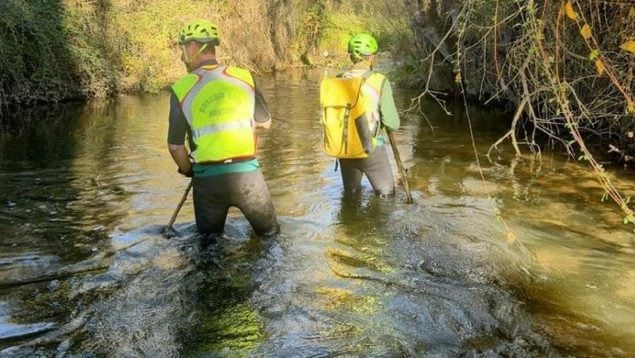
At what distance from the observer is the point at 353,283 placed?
5.75 m

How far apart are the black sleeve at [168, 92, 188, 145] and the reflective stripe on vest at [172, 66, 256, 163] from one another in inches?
1.8

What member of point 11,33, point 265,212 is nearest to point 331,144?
point 265,212

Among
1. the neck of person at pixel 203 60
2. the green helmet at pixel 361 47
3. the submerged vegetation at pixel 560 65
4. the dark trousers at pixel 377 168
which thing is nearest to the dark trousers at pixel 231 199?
the neck of person at pixel 203 60

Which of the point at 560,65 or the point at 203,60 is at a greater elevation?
the point at 203,60

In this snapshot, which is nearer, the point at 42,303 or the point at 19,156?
the point at 42,303

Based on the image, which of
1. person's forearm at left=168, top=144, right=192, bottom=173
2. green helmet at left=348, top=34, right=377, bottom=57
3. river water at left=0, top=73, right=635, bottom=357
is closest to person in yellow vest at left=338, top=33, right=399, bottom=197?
green helmet at left=348, top=34, right=377, bottom=57

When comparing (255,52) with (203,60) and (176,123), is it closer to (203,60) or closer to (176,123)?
(203,60)

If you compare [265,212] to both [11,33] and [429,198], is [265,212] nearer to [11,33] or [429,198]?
[429,198]

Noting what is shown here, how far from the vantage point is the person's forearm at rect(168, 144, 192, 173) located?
225 inches

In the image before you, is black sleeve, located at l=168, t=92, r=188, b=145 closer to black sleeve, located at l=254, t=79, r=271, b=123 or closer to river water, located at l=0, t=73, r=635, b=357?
black sleeve, located at l=254, t=79, r=271, b=123

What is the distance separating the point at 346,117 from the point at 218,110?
2.08 metres

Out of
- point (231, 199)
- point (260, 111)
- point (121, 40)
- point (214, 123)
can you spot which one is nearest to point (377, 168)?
point (260, 111)

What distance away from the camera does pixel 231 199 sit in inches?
231

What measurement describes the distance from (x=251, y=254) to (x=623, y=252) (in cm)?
382
